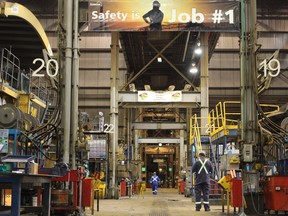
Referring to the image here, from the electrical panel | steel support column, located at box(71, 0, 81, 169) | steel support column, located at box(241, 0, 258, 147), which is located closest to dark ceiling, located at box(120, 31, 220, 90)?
steel support column, located at box(241, 0, 258, 147)

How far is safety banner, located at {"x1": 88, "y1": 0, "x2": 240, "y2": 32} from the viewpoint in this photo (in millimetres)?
13998

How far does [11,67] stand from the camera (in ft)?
56.7

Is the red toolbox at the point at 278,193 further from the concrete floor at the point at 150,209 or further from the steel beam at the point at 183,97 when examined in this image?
the steel beam at the point at 183,97

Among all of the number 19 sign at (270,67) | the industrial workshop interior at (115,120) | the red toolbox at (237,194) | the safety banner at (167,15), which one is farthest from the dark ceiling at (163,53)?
the red toolbox at (237,194)

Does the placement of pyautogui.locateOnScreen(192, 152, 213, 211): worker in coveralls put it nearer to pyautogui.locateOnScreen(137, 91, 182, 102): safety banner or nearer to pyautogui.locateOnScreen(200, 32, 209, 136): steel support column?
pyautogui.locateOnScreen(200, 32, 209, 136): steel support column

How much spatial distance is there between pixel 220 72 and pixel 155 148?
13.1 m

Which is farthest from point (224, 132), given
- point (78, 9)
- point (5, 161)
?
point (5, 161)

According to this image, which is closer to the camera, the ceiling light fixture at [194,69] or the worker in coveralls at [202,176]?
the worker in coveralls at [202,176]

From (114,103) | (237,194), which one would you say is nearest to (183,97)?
(114,103)

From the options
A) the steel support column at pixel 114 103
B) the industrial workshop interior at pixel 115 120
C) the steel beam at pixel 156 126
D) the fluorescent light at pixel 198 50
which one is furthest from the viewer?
the steel beam at pixel 156 126

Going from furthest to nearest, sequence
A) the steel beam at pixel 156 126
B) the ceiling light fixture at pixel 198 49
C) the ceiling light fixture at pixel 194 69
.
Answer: the steel beam at pixel 156 126 → the ceiling light fixture at pixel 194 69 → the ceiling light fixture at pixel 198 49

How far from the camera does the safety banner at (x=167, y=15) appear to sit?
14.0 meters

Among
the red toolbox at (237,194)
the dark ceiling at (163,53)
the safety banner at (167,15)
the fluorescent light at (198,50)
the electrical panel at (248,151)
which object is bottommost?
the red toolbox at (237,194)

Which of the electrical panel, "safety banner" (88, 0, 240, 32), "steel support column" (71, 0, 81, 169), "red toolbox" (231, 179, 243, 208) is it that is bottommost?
"red toolbox" (231, 179, 243, 208)
